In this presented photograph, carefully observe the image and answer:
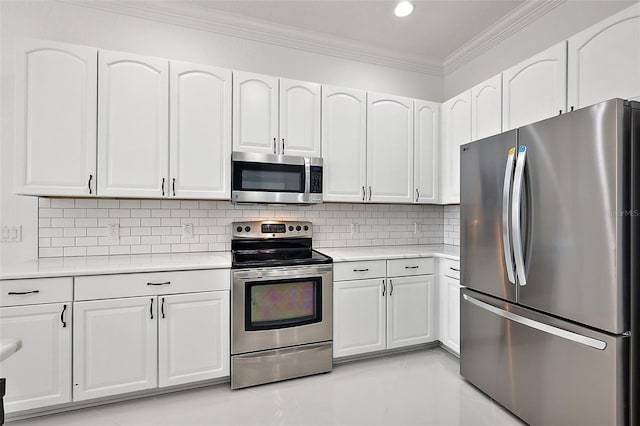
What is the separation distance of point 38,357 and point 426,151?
3.30 meters

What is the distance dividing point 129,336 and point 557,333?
2.46 metres

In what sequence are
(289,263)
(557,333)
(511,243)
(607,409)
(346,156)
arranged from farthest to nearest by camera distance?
1. (346,156)
2. (289,263)
3. (511,243)
4. (557,333)
5. (607,409)

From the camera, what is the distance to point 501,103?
8.54ft

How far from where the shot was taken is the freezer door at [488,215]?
202cm

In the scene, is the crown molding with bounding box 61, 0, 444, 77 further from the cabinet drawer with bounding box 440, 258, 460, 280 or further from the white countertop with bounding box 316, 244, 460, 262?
the cabinet drawer with bounding box 440, 258, 460, 280

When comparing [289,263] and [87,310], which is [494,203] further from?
[87,310]

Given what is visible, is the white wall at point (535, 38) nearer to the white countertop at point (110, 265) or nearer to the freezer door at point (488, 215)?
the freezer door at point (488, 215)

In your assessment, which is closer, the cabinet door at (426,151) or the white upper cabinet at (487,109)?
the white upper cabinet at (487,109)

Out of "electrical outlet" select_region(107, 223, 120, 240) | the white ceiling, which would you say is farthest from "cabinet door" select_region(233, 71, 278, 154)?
"electrical outlet" select_region(107, 223, 120, 240)

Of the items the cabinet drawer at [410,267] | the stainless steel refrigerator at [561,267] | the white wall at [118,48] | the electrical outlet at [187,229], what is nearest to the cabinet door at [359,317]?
the cabinet drawer at [410,267]

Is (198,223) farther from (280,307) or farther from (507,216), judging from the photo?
(507,216)

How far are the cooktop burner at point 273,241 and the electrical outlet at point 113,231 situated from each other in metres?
0.87

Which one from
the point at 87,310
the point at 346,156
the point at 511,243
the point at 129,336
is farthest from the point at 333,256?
the point at 87,310

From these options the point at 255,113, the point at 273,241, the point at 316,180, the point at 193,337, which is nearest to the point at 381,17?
the point at 255,113
